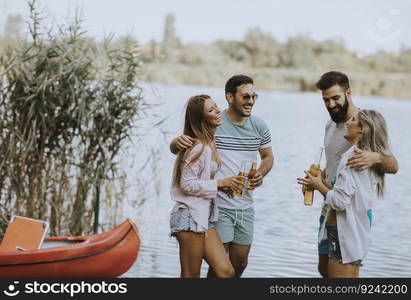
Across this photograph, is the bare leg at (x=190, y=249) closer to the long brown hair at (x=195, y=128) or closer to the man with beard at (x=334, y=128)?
the long brown hair at (x=195, y=128)

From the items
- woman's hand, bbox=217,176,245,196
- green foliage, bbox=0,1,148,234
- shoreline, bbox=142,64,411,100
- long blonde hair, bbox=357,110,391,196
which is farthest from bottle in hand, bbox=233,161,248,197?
shoreline, bbox=142,64,411,100

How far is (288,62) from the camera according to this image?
2497 cm

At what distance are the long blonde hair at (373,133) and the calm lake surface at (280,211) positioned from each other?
30.6 inches

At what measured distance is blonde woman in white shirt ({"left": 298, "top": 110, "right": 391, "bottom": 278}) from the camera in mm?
3537

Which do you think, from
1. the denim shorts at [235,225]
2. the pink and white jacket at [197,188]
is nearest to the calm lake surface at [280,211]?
the pink and white jacket at [197,188]

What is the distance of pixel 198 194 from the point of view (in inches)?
148

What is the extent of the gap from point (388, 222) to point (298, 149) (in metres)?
4.54

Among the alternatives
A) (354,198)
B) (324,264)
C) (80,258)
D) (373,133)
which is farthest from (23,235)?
(373,133)

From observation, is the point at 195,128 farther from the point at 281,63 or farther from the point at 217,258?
the point at 281,63

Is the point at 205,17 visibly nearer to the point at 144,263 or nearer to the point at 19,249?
the point at 144,263

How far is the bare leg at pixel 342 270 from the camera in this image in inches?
140

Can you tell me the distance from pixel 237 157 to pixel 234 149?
0.04 metres

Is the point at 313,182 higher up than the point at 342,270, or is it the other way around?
the point at 313,182

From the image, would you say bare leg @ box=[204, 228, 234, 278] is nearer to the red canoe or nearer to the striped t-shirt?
the striped t-shirt
